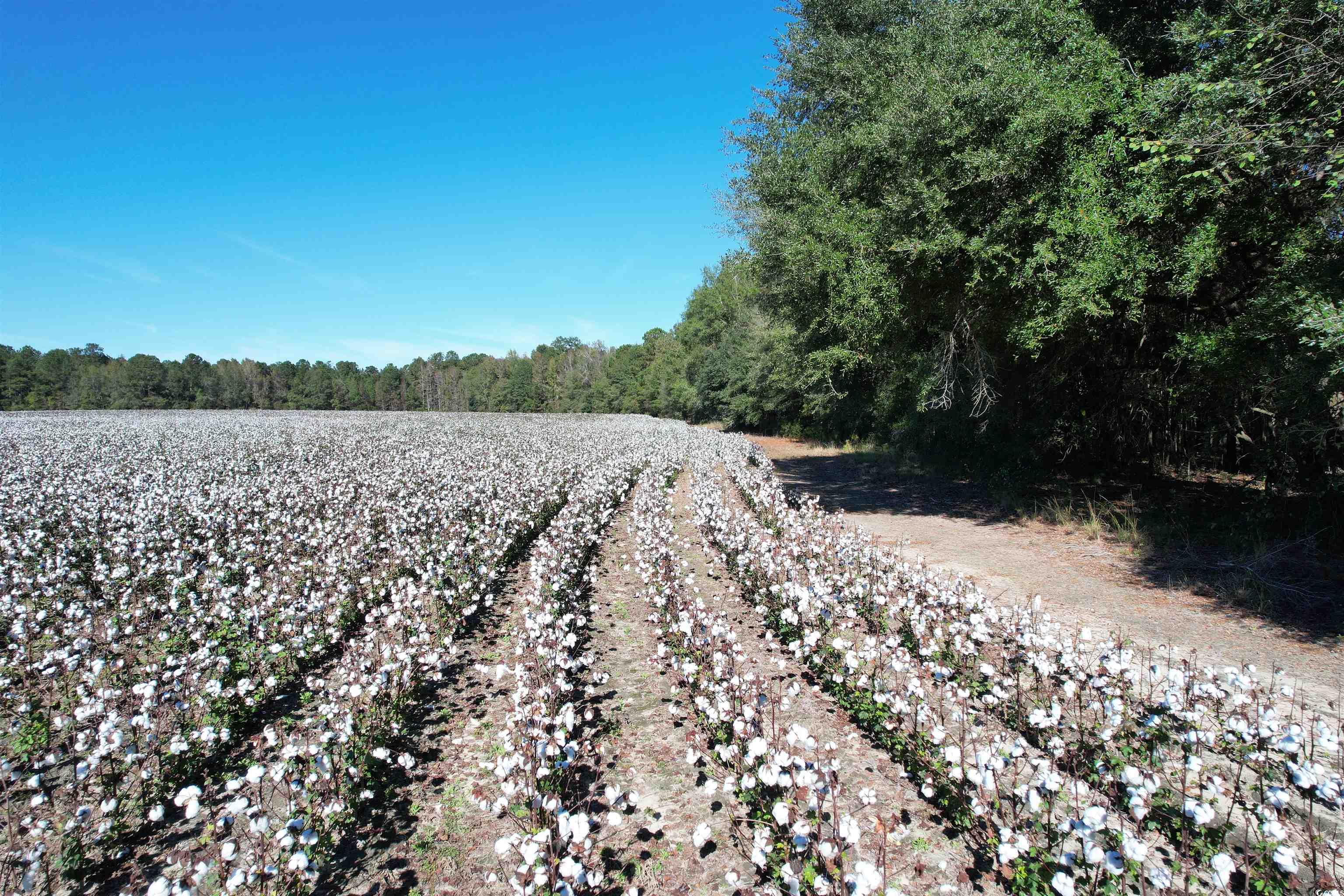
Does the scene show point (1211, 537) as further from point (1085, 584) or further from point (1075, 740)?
point (1075, 740)

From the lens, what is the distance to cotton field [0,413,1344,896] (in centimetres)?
325

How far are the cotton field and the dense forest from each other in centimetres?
514

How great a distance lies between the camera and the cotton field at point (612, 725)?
325 centimetres

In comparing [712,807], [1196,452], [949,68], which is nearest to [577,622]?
[712,807]

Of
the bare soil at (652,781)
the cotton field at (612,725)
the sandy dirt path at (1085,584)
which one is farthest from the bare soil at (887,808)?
the sandy dirt path at (1085,584)

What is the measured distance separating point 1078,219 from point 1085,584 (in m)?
5.77

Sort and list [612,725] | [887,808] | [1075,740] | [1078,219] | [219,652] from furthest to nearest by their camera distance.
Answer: [1078,219], [219,652], [612,725], [1075,740], [887,808]

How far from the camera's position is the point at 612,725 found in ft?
16.8

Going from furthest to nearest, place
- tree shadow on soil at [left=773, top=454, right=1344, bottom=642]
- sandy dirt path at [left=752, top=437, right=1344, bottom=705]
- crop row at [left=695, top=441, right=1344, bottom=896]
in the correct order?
tree shadow on soil at [left=773, top=454, right=1344, bottom=642]
sandy dirt path at [left=752, top=437, right=1344, bottom=705]
crop row at [left=695, top=441, right=1344, bottom=896]

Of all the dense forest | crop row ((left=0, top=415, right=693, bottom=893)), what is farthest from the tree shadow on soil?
crop row ((left=0, top=415, right=693, bottom=893))

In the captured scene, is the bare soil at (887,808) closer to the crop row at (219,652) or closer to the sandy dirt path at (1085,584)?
the crop row at (219,652)

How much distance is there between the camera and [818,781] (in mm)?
3457

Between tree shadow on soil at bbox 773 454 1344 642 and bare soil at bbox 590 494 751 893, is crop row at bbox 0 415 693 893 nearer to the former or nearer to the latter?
bare soil at bbox 590 494 751 893

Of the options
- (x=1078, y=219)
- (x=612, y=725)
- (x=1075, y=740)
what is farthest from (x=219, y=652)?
(x=1078, y=219)
